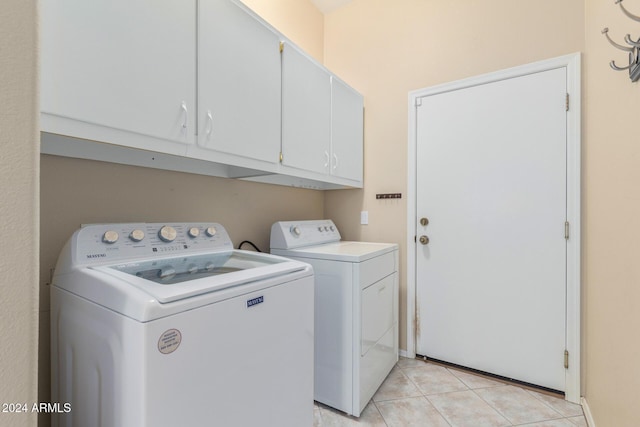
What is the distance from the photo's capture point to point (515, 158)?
1906 mm

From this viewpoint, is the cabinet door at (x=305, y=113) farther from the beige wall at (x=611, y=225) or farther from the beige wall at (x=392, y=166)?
the beige wall at (x=611, y=225)

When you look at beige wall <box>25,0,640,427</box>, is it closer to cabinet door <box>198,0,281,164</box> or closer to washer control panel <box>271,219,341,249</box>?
washer control panel <box>271,219,341,249</box>

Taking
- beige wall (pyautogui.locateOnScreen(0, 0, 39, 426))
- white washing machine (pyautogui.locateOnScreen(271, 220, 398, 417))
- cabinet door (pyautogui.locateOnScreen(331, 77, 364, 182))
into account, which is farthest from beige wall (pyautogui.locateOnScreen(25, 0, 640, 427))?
white washing machine (pyautogui.locateOnScreen(271, 220, 398, 417))

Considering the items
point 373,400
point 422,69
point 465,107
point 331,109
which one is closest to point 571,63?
point 465,107

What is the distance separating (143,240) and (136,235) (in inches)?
1.3

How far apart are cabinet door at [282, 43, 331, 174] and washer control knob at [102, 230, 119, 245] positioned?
86cm

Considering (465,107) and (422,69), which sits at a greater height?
(422,69)

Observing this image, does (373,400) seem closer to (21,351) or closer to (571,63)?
(21,351)

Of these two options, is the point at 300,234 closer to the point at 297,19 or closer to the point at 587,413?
the point at 297,19

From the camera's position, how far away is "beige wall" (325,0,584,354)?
1.86 meters

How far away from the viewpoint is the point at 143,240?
1.19m

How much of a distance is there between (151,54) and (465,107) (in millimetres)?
1954

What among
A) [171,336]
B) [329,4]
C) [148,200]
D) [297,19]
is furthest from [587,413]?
[329,4]

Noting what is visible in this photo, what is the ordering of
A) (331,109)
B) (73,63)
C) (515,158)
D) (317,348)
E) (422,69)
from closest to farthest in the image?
(73,63)
(317,348)
(515,158)
(331,109)
(422,69)
